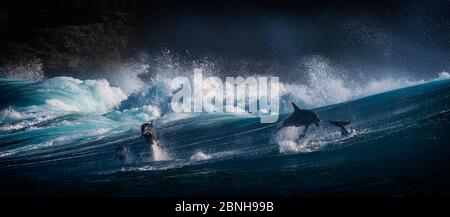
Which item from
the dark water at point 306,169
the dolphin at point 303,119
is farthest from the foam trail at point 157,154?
the dolphin at point 303,119

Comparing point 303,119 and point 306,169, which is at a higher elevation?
point 303,119

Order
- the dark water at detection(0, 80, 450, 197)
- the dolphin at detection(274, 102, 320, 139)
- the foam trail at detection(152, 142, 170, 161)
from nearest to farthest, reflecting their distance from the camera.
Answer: the dark water at detection(0, 80, 450, 197)
the dolphin at detection(274, 102, 320, 139)
the foam trail at detection(152, 142, 170, 161)

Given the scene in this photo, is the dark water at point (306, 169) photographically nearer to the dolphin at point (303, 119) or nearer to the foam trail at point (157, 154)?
the foam trail at point (157, 154)

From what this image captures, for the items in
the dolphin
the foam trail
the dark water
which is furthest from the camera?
the foam trail

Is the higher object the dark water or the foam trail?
the foam trail

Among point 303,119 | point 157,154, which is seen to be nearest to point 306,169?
point 303,119

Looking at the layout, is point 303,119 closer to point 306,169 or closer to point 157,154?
point 306,169

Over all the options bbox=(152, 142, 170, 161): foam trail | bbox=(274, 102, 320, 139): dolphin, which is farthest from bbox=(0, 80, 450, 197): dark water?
bbox=(274, 102, 320, 139): dolphin

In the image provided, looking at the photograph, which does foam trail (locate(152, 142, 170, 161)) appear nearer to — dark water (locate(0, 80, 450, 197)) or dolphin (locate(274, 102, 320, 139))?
dark water (locate(0, 80, 450, 197))

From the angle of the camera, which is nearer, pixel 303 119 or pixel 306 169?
pixel 306 169
